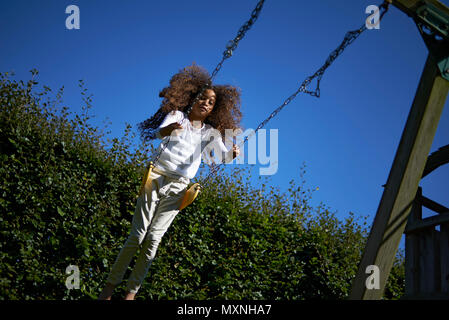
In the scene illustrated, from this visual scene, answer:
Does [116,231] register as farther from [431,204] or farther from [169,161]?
[431,204]

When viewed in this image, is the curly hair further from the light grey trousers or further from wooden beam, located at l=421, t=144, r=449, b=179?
wooden beam, located at l=421, t=144, r=449, b=179

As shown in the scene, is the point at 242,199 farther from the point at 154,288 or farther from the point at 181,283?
the point at 154,288

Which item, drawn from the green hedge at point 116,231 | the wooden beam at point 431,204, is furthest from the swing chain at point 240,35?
the wooden beam at point 431,204

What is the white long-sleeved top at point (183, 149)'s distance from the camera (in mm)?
3516

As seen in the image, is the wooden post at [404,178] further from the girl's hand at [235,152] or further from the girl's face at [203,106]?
the girl's face at [203,106]

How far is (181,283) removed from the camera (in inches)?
200

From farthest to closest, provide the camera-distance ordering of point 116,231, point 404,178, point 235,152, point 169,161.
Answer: point 116,231 → point 235,152 → point 169,161 → point 404,178

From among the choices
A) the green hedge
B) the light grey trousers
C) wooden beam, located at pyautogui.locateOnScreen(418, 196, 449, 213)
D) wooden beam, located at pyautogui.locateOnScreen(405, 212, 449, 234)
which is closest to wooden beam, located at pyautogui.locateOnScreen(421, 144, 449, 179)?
wooden beam, located at pyautogui.locateOnScreen(418, 196, 449, 213)

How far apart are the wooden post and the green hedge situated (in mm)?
2608

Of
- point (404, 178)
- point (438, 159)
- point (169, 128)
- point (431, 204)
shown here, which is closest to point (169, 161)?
point (169, 128)

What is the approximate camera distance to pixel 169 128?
11.2ft

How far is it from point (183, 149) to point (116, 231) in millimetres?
Result: 2164

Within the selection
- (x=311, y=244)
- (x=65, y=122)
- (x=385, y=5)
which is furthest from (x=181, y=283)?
(x=385, y=5)

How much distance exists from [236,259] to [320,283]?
1.55m
